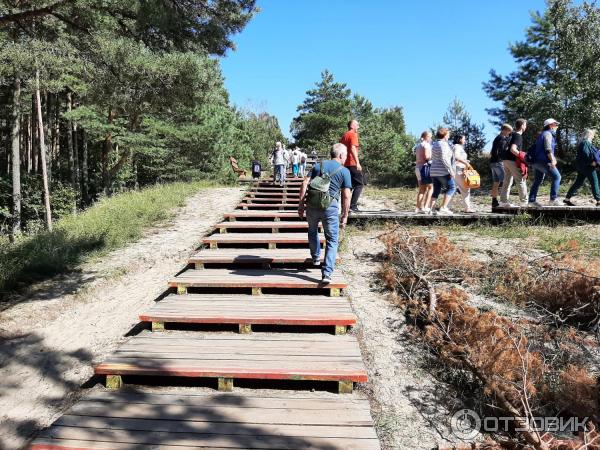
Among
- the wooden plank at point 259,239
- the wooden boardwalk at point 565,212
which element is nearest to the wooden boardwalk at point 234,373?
the wooden plank at point 259,239

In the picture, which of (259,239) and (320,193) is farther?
(259,239)

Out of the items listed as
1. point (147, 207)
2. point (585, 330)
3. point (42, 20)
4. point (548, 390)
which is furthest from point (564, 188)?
point (42, 20)

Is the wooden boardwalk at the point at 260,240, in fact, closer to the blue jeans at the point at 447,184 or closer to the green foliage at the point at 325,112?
the blue jeans at the point at 447,184

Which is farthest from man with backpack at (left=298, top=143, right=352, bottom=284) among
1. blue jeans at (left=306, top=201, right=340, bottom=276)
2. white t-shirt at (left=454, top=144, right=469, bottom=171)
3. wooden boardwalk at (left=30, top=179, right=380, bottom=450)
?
white t-shirt at (left=454, top=144, right=469, bottom=171)

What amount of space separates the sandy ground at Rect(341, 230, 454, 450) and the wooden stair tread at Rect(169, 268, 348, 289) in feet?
2.01

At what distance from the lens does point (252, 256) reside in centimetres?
620

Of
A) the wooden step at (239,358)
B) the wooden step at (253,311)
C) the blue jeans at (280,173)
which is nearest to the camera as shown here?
the wooden step at (239,358)

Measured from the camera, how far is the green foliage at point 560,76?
14.3 meters

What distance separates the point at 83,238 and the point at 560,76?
1866cm

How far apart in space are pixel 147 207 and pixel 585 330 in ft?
32.0

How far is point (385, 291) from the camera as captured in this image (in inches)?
223

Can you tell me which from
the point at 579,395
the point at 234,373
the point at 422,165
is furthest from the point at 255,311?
the point at 422,165

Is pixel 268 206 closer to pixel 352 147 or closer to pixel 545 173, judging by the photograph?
pixel 352 147

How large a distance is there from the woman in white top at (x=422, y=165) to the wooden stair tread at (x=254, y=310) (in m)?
4.66
